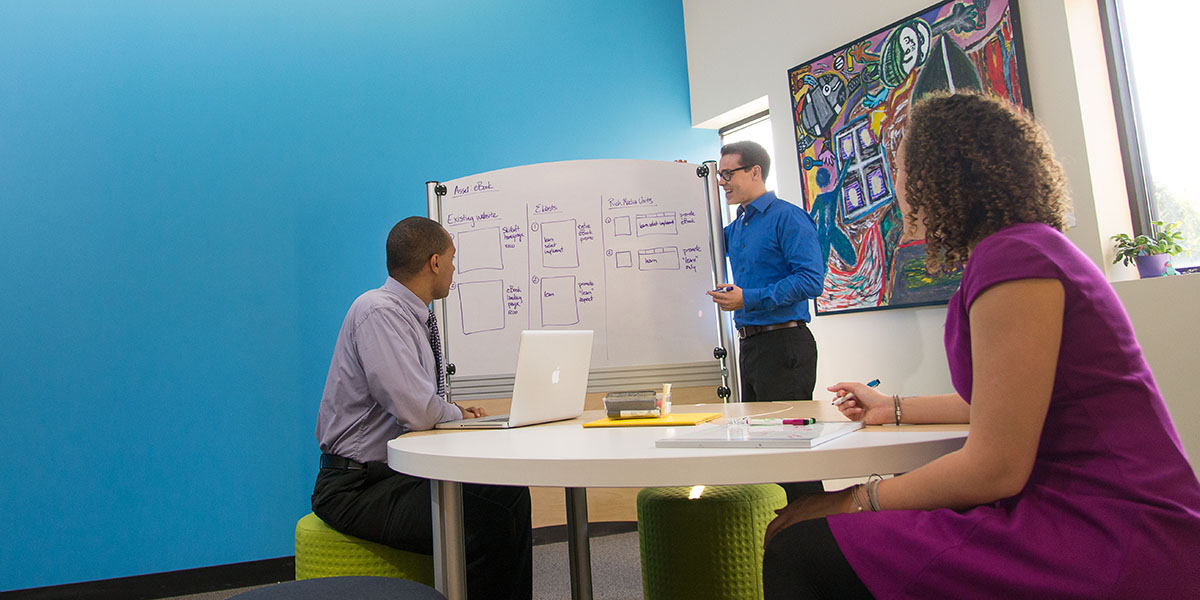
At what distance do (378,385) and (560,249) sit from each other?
1.43 m

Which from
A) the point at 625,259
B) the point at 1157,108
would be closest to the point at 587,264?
the point at 625,259

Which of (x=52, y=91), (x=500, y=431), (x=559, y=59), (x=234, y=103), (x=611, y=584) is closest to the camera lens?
(x=500, y=431)

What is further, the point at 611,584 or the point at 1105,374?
the point at 611,584

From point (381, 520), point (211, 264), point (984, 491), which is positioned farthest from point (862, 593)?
point (211, 264)

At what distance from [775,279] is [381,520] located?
1.86 m

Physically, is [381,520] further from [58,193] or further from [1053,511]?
[58,193]

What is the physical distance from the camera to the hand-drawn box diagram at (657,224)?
3.08m

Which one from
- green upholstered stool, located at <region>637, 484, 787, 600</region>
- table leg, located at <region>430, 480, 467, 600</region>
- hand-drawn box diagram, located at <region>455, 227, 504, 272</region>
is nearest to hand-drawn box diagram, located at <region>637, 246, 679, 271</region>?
hand-drawn box diagram, located at <region>455, 227, 504, 272</region>

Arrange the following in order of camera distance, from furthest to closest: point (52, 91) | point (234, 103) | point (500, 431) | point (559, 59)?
1. point (559, 59)
2. point (234, 103)
3. point (52, 91)
4. point (500, 431)

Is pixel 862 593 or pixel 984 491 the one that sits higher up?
pixel 984 491

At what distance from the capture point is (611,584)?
2.85 meters

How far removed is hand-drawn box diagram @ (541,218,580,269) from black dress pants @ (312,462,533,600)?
135 centimetres

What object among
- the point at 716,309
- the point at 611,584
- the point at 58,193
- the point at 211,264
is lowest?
the point at 611,584

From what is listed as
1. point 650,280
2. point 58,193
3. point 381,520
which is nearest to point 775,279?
point 650,280
